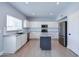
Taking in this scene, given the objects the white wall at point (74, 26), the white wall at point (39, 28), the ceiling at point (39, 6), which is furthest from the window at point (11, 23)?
the white wall at point (39, 28)

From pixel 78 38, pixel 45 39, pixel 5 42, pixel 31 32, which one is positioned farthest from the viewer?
pixel 31 32

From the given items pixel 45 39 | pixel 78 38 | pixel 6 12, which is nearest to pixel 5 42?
pixel 6 12

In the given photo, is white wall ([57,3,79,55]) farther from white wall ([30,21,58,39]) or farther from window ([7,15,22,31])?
white wall ([30,21,58,39])

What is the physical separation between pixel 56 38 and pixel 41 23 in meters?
2.06

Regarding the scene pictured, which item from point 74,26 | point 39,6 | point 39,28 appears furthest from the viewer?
point 39,28

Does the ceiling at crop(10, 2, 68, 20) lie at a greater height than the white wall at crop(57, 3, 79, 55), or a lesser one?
greater

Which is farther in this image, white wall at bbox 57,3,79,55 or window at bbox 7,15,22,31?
window at bbox 7,15,22,31

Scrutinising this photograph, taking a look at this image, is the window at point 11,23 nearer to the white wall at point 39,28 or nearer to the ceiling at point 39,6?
the ceiling at point 39,6

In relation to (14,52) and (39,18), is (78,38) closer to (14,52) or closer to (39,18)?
(14,52)

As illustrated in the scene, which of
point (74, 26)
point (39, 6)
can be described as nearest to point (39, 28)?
point (39, 6)

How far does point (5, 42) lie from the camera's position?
5.25 metres

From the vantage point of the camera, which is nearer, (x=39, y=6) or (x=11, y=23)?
(x=39, y=6)

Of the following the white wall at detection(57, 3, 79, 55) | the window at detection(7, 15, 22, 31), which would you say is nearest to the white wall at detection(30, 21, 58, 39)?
the window at detection(7, 15, 22, 31)

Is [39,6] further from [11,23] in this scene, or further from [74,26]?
[74,26]
